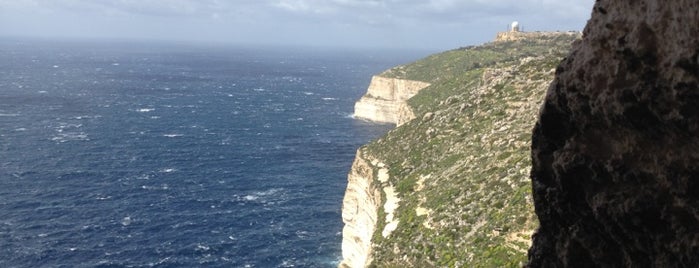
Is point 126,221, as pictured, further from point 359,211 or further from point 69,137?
point 69,137

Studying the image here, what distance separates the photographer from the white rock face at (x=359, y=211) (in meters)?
61.2

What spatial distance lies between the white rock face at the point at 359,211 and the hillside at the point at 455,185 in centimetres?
12

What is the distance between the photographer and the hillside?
37.6m

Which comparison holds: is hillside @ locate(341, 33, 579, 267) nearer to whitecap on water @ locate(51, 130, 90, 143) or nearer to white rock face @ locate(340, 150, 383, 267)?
white rock face @ locate(340, 150, 383, 267)

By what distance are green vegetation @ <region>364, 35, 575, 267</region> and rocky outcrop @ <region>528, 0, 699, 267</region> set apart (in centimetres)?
2024

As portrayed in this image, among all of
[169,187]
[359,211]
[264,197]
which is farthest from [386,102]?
[359,211]

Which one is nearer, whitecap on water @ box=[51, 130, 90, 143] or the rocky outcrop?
the rocky outcrop

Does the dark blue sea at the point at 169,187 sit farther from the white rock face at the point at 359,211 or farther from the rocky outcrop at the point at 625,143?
the rocky outcrop at the point at 625,143

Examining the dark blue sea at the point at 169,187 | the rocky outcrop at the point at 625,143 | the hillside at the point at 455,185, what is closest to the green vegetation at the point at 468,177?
the hillside at the point at 455,185

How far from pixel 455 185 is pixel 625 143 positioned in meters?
36.4

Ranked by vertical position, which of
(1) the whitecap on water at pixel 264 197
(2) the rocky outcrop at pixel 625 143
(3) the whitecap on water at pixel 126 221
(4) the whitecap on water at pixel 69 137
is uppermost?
(2) the rocky outcrop at pixel 625 143

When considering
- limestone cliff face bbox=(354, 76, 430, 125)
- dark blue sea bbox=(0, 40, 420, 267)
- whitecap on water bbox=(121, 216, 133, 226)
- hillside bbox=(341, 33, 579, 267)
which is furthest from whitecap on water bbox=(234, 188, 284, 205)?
limestone cliff face bbox=(354, 76, 430, 125)

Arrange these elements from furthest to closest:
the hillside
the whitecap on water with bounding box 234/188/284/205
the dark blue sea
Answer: the whitecap on water with bounding box 234/188/284/205, the dark blue sea, the hillside

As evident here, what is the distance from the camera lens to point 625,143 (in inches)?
472
